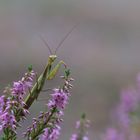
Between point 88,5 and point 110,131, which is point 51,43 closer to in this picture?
point 88,5

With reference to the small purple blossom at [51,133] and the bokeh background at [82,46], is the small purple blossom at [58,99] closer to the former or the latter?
the small purple blossom at [51,133]

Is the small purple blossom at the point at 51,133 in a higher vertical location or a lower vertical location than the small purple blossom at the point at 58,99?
lower

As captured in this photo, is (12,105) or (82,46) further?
(82,46)

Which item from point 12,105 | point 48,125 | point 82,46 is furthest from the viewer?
point 82,46

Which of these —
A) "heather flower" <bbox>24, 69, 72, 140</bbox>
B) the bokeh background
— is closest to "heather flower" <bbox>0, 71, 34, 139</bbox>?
"heather flower" <bbox>24, 69, 72, 140</bbox>

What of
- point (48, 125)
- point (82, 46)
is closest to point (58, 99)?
point (48, 125)

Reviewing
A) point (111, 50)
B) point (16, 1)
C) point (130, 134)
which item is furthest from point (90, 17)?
point (130, 134)

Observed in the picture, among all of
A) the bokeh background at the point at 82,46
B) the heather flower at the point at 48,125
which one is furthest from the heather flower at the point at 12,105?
the bokeh background at the point at 82,46

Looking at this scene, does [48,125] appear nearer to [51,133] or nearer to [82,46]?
[51,133]
